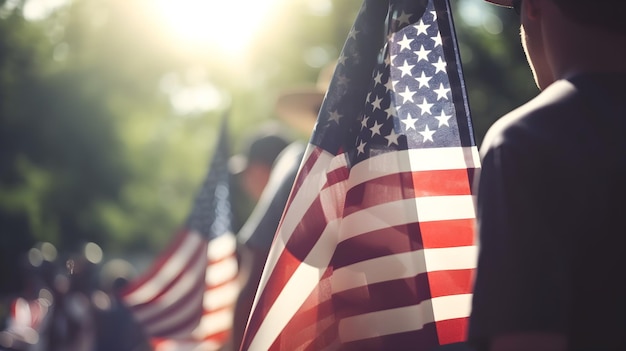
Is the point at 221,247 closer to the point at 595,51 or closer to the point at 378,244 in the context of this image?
the point at 378,244

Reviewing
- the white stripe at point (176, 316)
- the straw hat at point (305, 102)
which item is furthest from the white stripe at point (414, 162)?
the white stripe at point (176, 316)

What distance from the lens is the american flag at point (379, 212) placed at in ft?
8.55

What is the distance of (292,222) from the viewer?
2.73 meters

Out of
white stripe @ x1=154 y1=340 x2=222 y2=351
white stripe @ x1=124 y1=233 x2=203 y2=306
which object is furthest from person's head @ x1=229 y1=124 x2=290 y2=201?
white stripe @ x1=124 y1=233 x2=203 y2=306

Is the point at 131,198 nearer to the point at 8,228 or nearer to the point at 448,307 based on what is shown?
the point at 8,228

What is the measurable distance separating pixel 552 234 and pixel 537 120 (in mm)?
224

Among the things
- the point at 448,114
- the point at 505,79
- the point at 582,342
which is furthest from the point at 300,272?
the point at 505,79

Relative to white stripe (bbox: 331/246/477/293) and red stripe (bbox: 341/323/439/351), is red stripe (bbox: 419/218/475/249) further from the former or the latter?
red stripe (bbox: 341/323/439/351)

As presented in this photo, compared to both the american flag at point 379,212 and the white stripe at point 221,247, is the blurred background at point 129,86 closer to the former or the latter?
the white stripe at point 221,247

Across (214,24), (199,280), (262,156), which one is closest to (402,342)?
(262,156)

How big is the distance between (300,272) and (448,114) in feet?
2.03

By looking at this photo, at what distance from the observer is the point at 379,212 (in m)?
2.65

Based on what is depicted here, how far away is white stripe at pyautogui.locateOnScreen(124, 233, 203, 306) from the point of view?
26.2 feet

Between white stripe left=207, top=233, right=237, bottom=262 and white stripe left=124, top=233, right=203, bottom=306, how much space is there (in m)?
0.21
